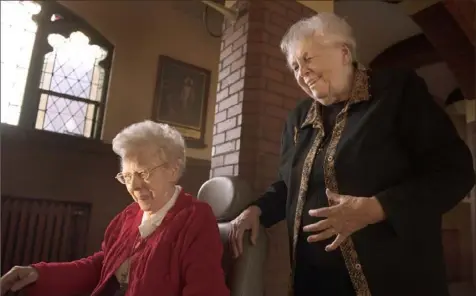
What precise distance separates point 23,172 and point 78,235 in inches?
30.9

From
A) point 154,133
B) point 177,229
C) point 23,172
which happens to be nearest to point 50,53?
point 23,172

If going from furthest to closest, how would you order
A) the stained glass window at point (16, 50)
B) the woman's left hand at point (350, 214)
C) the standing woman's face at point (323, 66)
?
the stained glass window at point (16, 50) < the standing woman's face at point (323, 66) < the woman's left hand at point (350, 214)

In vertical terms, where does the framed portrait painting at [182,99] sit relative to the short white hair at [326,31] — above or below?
above

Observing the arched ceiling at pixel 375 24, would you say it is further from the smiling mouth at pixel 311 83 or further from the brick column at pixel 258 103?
the smiling mouth at pixel 311 83

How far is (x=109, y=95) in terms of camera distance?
4.11 m

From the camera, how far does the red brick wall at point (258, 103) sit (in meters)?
2.00

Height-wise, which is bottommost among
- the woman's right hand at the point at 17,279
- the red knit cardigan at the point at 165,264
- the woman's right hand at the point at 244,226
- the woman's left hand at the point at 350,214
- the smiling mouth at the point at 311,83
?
the woman's right hand at the point at 17,279

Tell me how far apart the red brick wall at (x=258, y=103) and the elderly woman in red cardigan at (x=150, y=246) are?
26.5 inches

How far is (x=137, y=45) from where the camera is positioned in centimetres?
430

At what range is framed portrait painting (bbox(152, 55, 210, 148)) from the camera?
436cm

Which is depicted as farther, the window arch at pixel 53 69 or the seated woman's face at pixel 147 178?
the window arch at pixel 53 69

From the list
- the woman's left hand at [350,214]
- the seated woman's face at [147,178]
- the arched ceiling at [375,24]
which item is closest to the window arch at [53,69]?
the arched ceiling at [375,24]

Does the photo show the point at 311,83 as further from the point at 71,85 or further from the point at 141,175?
the point at 71,85

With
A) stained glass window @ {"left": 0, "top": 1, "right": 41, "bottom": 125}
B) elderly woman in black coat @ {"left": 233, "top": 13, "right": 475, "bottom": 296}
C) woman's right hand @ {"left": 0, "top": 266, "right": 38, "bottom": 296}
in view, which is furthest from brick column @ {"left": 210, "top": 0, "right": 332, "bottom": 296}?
stained glass window @ {"left": 0, "top": 1, "right": 41, "bottom": 125}
